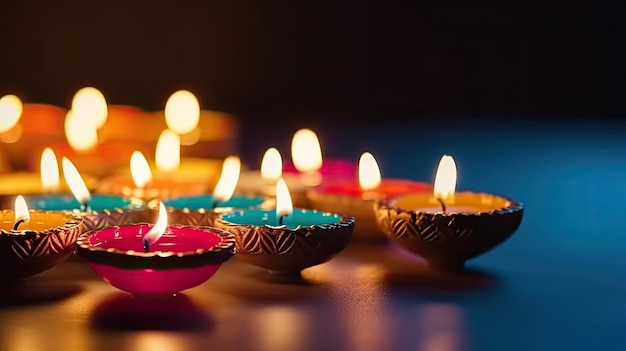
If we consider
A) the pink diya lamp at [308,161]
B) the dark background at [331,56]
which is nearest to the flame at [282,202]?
the pink diya lamp at [308,161]

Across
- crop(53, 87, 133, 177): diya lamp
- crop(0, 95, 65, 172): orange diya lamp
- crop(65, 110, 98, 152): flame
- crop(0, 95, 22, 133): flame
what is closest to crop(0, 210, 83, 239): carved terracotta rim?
crop(53, 87, 133, 177): diya lamp

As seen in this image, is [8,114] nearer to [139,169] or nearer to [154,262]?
[139,169]

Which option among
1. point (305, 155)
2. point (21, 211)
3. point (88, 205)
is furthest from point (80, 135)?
point (21, 211)

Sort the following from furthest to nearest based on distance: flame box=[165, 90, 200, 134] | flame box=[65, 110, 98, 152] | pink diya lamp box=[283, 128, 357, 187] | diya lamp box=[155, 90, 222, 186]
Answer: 1. flame box=[165, 90, 200, 134]
2. flame box=[65, 110, 98, 152]
3. pink diya lamp box=[283, 128, 357, 187]
4. diya lamp box=[155, 90, 222, 186]

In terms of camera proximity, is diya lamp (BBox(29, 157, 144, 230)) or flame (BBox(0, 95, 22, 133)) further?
flame (BBox(0, 95, 22, 133))

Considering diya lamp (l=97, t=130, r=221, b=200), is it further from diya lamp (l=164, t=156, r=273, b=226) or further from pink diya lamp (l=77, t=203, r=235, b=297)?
pink diya lamp (l=77, t=203, r=235, b=297)

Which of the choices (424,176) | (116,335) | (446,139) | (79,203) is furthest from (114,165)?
(446,139)
